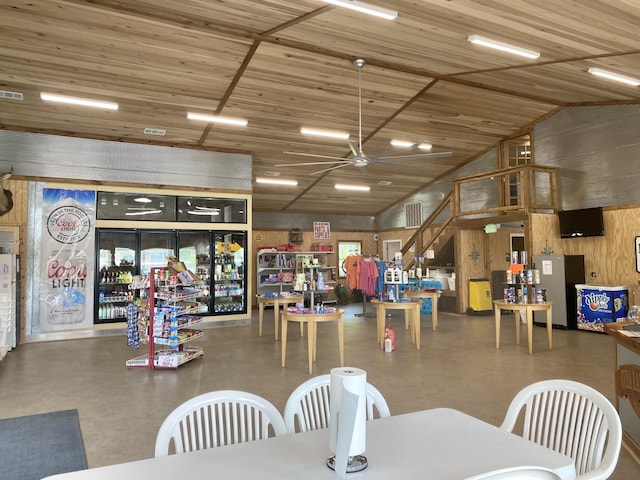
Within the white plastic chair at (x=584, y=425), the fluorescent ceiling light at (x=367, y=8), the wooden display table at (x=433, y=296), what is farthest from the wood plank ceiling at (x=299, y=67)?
the white plastic chair at (x=584, y=425)

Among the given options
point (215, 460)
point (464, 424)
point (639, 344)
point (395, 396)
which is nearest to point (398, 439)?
point (464, 424)

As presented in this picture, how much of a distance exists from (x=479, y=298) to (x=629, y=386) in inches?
312

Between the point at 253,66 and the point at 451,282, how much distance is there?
743 cm

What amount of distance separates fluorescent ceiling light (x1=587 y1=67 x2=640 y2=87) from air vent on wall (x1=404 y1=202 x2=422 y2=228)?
694 centimetres

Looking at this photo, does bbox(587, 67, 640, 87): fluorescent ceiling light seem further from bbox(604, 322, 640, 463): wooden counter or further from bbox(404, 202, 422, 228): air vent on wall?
bbox(404, 202, 422, 228): air vent on wall

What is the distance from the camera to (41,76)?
6.75 meters

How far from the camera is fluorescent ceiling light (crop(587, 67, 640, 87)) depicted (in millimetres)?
7176

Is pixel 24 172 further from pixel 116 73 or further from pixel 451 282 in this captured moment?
pixel 451 282

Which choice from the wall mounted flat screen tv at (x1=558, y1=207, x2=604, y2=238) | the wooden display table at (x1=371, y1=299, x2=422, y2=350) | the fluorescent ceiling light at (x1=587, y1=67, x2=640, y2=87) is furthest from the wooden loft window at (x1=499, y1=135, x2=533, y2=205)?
the wooden display table at (x1=371, y1=299, x2=422, y2=350)

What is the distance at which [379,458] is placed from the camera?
1564mm

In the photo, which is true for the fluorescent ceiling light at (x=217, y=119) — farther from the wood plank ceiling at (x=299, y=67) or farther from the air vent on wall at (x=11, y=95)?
the air vent on wall at (x=11, y=95)

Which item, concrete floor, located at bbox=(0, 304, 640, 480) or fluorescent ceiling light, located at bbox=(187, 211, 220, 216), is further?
fluorescent ceiling light, located at bbox=(187, 211, 220, 216)

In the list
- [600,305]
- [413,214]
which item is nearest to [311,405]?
[600,305]

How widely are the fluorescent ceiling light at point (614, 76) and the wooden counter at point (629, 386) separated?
212 inches
